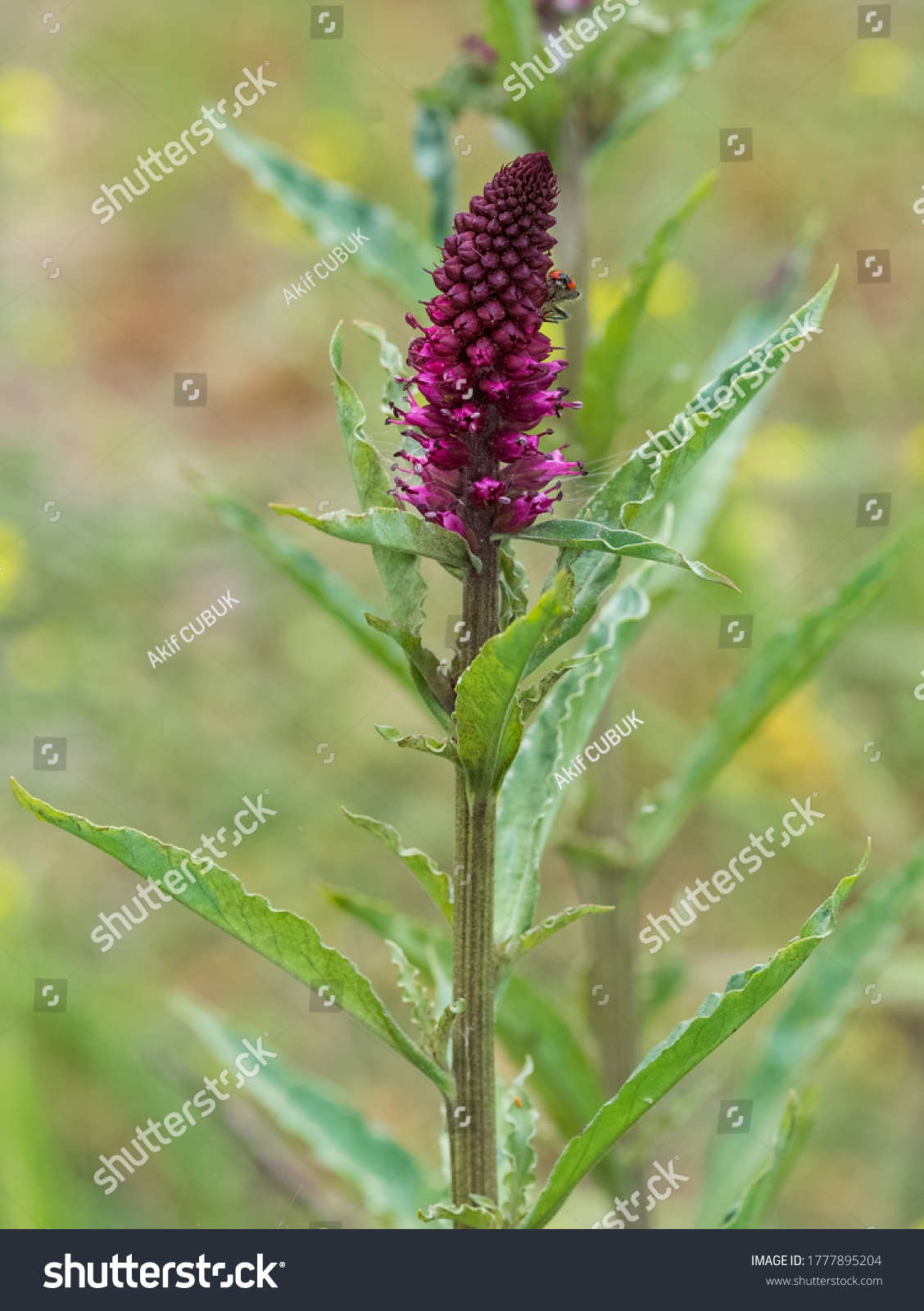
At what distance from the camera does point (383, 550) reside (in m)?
1.25

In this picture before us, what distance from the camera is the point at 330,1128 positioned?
214cm

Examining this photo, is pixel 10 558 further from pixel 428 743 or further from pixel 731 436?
pixel 428 743

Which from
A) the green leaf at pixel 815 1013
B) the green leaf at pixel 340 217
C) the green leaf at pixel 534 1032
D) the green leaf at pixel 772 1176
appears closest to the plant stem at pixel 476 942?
the green leaf at pixel 772 1176

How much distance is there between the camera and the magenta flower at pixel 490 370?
1.17 meters

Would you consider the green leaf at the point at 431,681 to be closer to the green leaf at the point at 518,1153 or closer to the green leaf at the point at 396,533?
the green leaf at the point at 396,533

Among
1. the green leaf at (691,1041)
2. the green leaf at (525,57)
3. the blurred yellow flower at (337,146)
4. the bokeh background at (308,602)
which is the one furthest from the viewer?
the blurred yellow flower at (337,146)

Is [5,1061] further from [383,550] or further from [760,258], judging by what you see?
[760,258]

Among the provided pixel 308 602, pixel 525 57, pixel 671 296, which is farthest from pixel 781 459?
pixel 525 57

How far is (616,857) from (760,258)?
4.19 meters

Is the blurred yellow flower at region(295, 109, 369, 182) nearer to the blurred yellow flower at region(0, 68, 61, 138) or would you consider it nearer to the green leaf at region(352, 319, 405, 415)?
the blurred yellow flower at region(0, 68, 61, 138)

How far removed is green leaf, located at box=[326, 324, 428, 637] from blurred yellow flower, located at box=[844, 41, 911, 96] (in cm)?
418

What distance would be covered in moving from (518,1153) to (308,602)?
352cm

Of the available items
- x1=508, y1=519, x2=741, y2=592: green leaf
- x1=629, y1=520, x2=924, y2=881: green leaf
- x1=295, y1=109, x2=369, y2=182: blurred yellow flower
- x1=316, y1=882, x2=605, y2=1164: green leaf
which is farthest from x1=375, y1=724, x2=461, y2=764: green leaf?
x1=295, y1=109, x2=369, y2=182: blurred yellow flower

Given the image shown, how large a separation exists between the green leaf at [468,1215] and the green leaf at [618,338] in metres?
1.35
